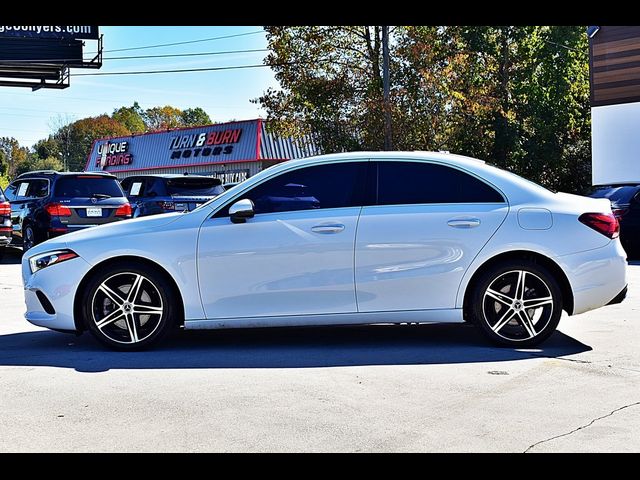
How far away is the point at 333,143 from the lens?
33.3 metres

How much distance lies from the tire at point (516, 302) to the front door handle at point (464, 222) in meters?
0.38

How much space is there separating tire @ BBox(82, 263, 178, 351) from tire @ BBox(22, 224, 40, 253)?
10.7 m

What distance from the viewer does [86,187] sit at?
16.9m

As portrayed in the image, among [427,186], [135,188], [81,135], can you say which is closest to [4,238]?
[135,188]

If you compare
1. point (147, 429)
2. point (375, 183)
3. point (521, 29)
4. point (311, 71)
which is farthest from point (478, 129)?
point (147, 429)

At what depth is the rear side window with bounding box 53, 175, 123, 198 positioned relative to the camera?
658 inches

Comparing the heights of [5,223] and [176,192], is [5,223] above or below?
below

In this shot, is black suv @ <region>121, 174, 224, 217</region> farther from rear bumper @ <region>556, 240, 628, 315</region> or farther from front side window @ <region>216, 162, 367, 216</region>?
rear bumper @ <region>556, 240, 628, 315</region>

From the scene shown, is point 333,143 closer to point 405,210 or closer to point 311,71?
point 311,71

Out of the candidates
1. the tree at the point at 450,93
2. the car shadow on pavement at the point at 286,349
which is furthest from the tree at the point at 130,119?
the car shadow on pavement at the point at 286,349

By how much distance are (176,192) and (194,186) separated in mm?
396

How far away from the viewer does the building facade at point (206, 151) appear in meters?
49.5

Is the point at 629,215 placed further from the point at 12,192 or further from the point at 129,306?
the point at 12,192

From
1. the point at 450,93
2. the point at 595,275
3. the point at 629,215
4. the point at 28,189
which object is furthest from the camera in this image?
the point at 450,93
